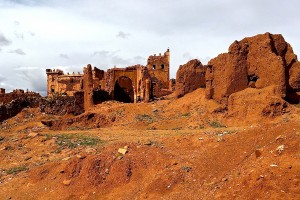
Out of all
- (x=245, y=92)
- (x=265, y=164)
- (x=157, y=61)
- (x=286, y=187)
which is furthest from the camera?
(x=157, y=61)

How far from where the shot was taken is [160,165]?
14.2 meters

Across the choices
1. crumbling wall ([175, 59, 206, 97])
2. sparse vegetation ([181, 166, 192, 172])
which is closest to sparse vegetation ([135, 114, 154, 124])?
crumbling wall ([175, 59, 206, 97])

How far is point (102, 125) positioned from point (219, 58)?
9.95m

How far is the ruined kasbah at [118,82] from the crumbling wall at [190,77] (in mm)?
5580

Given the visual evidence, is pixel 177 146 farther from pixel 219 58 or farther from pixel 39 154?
pixel 219 58

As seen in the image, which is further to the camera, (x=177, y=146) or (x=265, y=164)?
(x=177, y=146)

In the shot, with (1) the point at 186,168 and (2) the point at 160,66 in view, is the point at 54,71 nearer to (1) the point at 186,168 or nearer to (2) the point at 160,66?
(2) the point at 160,66

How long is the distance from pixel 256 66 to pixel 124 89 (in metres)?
21.1

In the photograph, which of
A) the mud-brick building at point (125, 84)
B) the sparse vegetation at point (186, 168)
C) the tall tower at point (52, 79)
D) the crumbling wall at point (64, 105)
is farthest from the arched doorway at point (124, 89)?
the sparse vegetation at point (186, 168)

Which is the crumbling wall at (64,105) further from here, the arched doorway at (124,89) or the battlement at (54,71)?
the battlement at (54,71)

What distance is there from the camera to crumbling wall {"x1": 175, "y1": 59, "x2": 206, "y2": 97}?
28109 millimetres

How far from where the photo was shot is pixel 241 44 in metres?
24.0

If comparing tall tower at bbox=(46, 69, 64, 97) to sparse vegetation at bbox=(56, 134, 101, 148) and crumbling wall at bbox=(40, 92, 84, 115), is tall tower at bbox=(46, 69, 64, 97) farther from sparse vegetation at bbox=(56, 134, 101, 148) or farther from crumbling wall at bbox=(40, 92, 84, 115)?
sparse vegetation at bbox=(56, 134, 101, 148)

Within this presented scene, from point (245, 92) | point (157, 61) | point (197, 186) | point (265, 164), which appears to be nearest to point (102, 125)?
point (245, 92)
